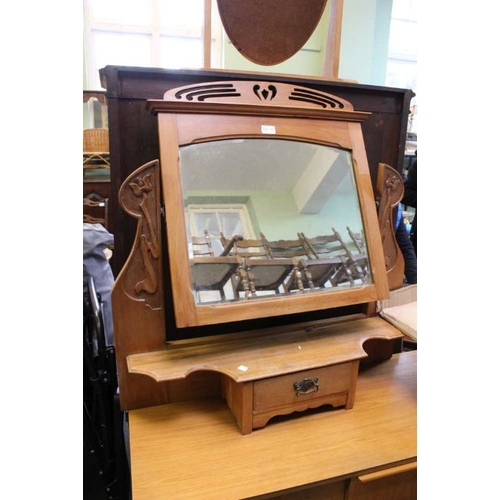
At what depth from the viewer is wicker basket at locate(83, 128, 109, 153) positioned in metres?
2.93

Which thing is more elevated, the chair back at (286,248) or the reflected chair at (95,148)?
the reflected chair at (95,148)

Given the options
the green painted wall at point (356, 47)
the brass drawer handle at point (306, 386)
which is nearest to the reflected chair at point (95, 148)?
the green painted wall at point (356, 47)

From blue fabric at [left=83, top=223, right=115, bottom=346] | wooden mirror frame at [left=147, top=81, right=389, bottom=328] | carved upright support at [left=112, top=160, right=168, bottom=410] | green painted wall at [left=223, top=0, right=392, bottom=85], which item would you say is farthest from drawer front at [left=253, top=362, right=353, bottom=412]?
green painted wall at [left=223, top=0, right=392, bottom=85]

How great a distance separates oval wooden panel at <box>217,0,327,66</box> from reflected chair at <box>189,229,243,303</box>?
0.50 metres

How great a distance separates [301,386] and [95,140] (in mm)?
2715

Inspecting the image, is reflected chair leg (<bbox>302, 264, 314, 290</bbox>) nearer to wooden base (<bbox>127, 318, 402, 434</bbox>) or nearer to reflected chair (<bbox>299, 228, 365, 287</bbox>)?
reflected chair (<bbox>299, 228, 365, 287</bbox>)

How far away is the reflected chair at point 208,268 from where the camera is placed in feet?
2.68

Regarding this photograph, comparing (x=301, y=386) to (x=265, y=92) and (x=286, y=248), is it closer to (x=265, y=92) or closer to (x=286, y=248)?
(x=286, y=248)

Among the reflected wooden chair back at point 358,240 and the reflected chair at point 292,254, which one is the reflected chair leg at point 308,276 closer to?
the reflected chair at point 292,254

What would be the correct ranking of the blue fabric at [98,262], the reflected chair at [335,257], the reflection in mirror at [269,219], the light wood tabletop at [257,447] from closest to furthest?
1. the light wood tabletop at [257,447]
2. the reflection in mirror at [269,219]
3. the reflected chair at [335,257]
4. the blue fabric at [98,262]

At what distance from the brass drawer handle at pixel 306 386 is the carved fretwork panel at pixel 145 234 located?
0.36 m

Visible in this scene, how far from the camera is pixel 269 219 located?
3.09 ft
